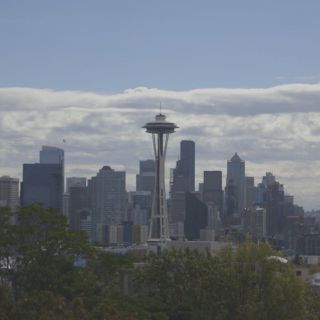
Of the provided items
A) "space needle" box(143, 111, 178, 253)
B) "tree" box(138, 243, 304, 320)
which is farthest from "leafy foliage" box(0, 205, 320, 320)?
"space needle" box(143, 111, 178, 253)

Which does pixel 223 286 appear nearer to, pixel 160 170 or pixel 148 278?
pixel 148 278

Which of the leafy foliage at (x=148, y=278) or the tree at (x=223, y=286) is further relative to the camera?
the tree at (x=223, y=286)

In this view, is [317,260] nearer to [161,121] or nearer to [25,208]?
[161,121]

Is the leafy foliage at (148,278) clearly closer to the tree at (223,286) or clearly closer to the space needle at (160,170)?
the tree at (223,286)

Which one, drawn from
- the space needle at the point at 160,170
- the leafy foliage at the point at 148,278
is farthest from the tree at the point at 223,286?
the space needle at the point at 160,170

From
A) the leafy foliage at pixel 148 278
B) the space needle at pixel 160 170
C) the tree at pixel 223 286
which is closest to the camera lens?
the leafy foliage at pixel 148 278

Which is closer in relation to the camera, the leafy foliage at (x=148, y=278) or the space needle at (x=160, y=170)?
the leafy foliage at (x=148, y=278)

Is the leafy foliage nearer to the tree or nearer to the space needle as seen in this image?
the tree

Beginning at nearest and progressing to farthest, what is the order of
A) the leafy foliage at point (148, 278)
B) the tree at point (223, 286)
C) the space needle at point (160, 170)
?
the leafy foliage at point (148, 278) → the tree at point (223, 286) → the space needle at point (160, 170)

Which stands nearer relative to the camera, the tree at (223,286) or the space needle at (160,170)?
the tree at (223,286)

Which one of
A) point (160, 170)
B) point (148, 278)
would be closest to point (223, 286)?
point (148, 278)

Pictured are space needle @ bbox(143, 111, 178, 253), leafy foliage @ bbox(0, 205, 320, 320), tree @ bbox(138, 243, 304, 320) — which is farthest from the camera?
space needle @ bbox(143, 111, 178, 253)

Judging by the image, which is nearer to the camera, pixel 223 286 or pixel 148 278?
pixel 223 286

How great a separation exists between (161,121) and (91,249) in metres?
114
